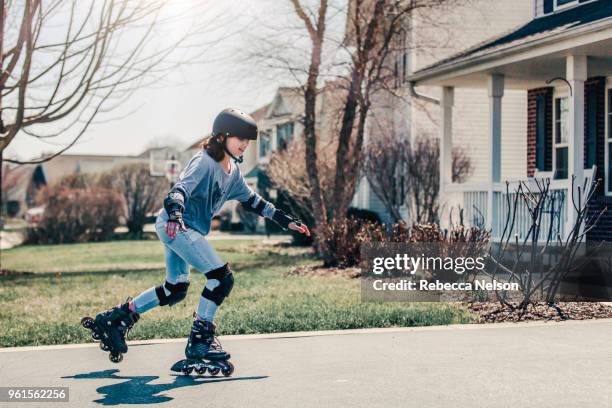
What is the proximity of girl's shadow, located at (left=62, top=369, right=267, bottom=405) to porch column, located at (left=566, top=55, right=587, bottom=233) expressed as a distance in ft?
27.0

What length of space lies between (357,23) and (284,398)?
1311 cm

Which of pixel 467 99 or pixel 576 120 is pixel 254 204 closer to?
pixel 576 120

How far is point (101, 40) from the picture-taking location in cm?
1157

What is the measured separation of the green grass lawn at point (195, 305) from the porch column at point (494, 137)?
9.05 ft

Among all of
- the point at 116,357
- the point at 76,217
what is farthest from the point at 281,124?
the point at 76,217

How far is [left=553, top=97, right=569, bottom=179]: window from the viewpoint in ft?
55.5

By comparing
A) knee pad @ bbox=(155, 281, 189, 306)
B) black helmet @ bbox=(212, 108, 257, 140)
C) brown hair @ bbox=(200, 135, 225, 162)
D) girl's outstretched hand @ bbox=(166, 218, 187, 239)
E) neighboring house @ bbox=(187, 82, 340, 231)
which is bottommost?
A: knee pad @ bbox=(155, 281, 189, 306)

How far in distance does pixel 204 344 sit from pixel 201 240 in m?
0.77

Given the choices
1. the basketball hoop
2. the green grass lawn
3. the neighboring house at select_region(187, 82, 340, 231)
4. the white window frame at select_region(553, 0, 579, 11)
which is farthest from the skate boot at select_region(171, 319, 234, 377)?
the basketball hoop

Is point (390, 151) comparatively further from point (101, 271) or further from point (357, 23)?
point (101, 271)

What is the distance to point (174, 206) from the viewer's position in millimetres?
6203

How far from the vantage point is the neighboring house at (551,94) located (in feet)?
43.5

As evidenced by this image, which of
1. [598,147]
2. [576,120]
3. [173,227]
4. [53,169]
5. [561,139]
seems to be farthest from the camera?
[53,169]

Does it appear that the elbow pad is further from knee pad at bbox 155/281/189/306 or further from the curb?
the curb
